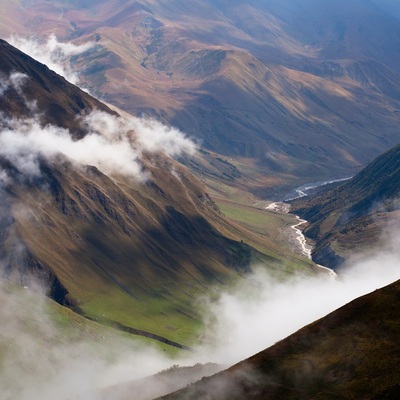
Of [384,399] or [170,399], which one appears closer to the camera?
[384,399]

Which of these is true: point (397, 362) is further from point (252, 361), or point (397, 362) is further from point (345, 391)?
point (252, 361)

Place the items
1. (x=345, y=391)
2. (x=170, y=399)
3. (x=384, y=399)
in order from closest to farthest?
(x=384, y=399), (x=345, y=391), (x=170, y=399)

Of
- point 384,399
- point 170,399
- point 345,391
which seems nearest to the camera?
point 384,399

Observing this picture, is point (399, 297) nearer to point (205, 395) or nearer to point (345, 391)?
point (345, 391)

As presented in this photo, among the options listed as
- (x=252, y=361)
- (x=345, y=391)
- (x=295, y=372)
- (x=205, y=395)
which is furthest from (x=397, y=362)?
(x=205, y=395)

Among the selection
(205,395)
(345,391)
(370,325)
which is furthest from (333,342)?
(205,395)

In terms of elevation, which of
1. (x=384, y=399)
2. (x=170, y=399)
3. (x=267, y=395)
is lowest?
(x=384, y=399)

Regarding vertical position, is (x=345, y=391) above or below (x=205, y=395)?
below
